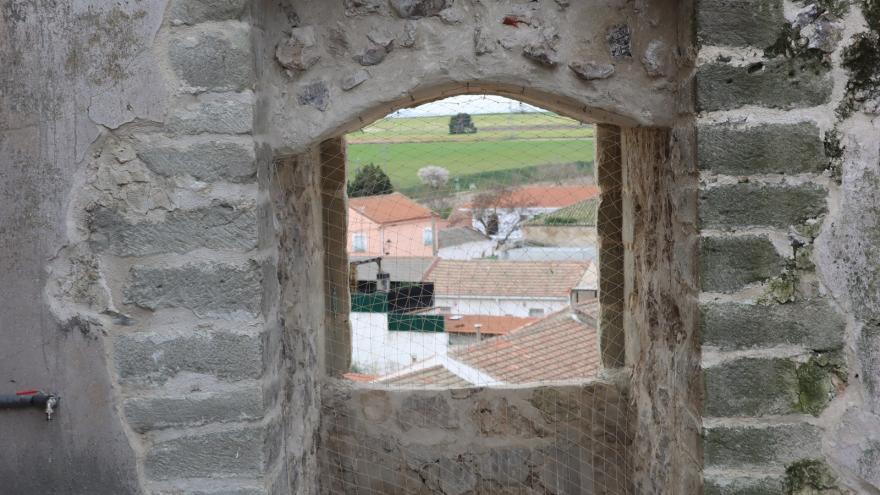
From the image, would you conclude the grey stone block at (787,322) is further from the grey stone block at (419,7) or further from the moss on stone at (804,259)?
the grey stone block at (419,7)

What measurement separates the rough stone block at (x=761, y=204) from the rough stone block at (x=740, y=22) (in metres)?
0.38

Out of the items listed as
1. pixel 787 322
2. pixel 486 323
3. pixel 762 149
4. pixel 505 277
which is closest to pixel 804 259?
pixel 787 322

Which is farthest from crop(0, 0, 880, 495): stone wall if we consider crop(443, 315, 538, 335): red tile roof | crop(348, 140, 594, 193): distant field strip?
crop(443, 315, 538, 335): red tile roof

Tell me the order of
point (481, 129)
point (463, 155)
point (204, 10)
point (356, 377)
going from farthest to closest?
point (356, 377) → point (463, 155) → point (481, 129) → point (204, 10)

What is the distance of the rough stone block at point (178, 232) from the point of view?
2357mm

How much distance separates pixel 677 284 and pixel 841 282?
0.46 metres

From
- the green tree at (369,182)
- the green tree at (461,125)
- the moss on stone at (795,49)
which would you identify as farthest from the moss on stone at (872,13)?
the green tree at (369,182)

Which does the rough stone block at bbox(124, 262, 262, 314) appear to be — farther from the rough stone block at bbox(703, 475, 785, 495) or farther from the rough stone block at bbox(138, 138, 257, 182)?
the rough stone block at bbox(703, 475, 785, 495)

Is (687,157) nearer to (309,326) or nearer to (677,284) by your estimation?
(677,284)

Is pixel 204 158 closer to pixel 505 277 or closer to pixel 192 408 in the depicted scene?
pixel 192 408

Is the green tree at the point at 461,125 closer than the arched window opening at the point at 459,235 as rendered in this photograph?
Yes

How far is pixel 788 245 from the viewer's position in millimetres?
2365

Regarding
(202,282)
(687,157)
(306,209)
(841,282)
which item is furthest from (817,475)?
(306,209)

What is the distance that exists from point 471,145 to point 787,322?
194 centimetres
